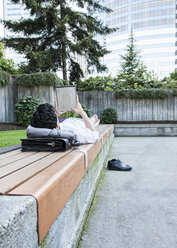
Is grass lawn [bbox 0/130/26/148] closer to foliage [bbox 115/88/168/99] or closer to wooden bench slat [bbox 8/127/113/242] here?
wooden bench slat [bbox 8/127/113/242]

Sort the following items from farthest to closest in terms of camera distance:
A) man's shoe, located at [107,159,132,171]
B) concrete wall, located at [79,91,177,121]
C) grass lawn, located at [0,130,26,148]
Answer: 1. concrete wall, located at [79,91,177,121]
2. man's shoe, located at [107,159,132,171]
3. grass lawn, located at [0,130,26,148]

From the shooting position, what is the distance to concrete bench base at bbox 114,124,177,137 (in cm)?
841

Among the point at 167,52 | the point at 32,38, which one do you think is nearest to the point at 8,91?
the point at 32,38

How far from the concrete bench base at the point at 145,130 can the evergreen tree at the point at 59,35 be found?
563cm

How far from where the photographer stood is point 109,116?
9617mm

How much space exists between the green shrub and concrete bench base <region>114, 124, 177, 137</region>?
0.98m

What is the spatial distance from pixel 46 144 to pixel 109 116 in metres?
7.80

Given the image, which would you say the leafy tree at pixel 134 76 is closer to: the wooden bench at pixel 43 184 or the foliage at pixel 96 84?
the foliage at pixel 96 84

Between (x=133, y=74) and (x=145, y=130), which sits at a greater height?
(x=133, y=74)

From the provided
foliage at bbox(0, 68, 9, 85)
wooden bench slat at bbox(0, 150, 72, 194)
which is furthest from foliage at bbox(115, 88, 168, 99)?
wooden bench slat at bbox(0, 150, 72, 194)

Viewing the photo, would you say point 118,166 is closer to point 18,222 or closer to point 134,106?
point 18,222

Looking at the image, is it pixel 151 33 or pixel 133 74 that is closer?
pixel 133 74

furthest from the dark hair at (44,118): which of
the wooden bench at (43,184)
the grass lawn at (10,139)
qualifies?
the grass lawn at (10,139)

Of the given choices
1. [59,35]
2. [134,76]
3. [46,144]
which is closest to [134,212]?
[46,144]
